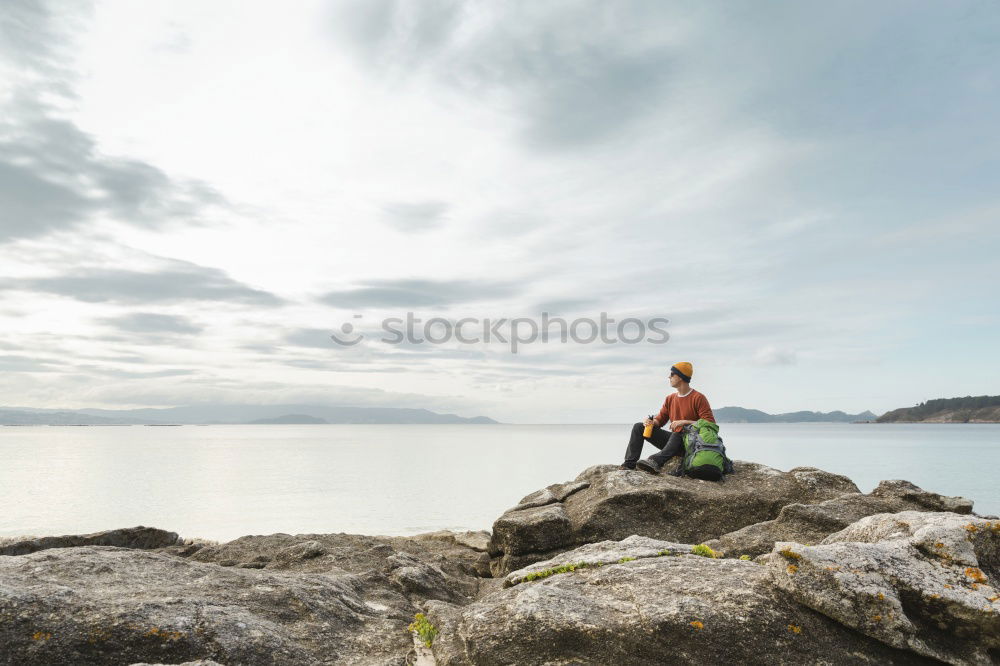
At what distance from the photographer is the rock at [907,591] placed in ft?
22.1

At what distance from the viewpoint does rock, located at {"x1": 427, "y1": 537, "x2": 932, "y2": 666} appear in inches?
267

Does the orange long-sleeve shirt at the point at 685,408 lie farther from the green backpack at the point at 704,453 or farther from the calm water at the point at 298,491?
the calm water at the point at 298,491

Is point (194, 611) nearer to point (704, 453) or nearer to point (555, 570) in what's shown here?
point (555, 570)

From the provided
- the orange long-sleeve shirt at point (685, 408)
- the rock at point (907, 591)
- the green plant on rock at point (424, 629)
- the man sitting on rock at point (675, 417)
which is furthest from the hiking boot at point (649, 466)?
the green plant on rock at point (424, 629)

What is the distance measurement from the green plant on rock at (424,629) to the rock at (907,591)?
467cm

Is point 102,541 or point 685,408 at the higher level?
point 685,408

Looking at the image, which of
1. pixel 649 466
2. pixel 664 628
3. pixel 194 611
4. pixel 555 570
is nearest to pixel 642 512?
pixel 649 466

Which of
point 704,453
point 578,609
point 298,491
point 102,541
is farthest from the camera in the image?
point 298,491

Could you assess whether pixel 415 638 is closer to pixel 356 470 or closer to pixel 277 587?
pixel 277 587

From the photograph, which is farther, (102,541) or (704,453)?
(704,453)

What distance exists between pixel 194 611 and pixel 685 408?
13.8 meters

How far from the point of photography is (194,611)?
7758mm

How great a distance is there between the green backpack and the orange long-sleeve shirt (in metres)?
0.29

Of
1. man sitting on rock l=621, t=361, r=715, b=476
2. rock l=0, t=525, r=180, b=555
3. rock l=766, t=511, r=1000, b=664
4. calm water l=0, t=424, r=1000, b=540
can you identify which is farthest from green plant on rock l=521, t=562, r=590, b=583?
calm water l=0, t=424, r=1000, b=540
